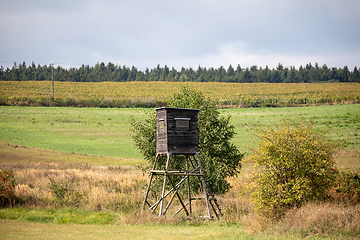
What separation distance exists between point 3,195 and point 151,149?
10901mm

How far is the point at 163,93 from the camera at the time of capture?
124 metres

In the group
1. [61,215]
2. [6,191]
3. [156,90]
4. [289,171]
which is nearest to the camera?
[289,171]

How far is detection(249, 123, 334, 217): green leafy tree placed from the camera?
20016 millimetres

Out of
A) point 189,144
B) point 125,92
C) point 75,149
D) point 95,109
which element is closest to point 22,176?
point 189,144

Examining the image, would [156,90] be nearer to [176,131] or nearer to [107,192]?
[107,192]

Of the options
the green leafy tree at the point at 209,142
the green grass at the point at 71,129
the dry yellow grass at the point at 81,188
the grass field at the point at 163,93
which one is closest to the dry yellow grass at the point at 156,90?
the grass field at the point at 163,93

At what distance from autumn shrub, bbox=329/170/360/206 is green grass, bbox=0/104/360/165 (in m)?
23.5

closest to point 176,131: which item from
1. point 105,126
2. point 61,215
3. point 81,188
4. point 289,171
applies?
point 289,171

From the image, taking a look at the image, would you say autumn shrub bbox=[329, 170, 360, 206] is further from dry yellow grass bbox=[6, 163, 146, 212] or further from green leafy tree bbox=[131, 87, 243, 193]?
dry yellow grass bbox=[6, 163, 146, 212]

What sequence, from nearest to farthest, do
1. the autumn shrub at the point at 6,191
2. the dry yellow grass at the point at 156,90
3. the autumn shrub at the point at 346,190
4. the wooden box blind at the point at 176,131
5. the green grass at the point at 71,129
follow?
the autumn shrub at the point at 346,190, the wooden box blind at the point at 176,131, the autumn shrub at the point at 6,191, the green grass at the point at 71,129, the dry yellow grass at the point at 156,90

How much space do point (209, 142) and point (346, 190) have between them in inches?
447

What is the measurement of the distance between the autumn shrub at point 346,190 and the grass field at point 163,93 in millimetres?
75095

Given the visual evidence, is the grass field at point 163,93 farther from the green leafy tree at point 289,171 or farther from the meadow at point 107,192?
the green leafy tree at point 289,171

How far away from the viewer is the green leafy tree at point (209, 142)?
30.7 m
